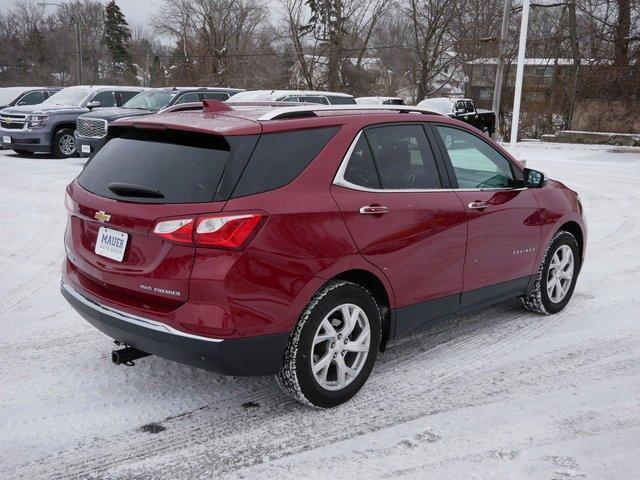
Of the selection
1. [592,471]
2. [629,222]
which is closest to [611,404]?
[592,471]

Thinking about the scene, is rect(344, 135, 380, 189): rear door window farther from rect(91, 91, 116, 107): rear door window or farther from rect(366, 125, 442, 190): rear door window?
rect(91, 91, 116, 107): rear door window

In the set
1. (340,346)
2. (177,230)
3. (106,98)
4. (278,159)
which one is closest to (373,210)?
(278,159)

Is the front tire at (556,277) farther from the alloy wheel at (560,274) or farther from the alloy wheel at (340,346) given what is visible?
the alloy wheel at (340,346)

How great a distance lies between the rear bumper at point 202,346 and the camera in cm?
294

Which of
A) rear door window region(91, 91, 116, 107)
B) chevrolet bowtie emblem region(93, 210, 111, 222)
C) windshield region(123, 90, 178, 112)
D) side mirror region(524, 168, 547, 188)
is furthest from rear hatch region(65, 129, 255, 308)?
rear door window region(91, 91, 116, 107)

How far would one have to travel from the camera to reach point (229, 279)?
2.87 meters

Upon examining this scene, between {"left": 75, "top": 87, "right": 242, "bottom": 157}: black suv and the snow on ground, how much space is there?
960 centimetres

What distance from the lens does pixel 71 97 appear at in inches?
Answer: 681

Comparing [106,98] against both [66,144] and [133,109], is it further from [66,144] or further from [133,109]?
[133,109]

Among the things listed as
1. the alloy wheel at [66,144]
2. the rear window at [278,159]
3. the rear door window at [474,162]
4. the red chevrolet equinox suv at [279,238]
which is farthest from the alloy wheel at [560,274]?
the alloy wheel at [66,144]

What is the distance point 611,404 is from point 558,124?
29715 mm

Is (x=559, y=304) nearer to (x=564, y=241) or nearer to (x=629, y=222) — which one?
(x=564, y=241)

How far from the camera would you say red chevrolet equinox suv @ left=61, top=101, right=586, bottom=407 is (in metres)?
2.93

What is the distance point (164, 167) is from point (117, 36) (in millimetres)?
81784
